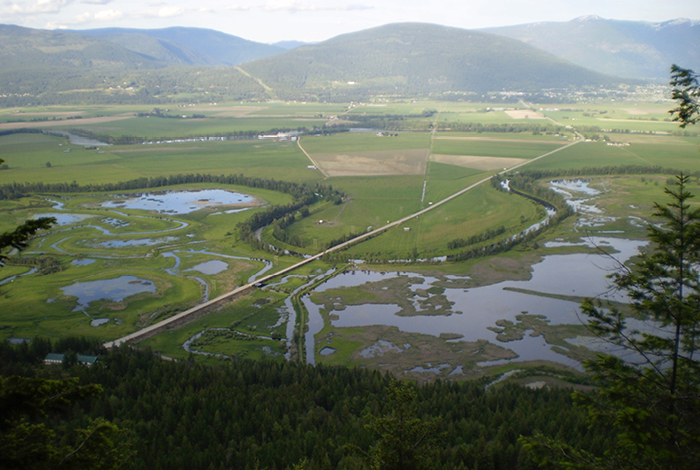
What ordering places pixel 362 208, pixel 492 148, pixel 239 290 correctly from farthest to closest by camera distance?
1. pixel 492 148
2. pixel 362 208
3. pixel 239 290

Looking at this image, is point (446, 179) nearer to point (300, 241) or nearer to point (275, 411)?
point (300, 241)

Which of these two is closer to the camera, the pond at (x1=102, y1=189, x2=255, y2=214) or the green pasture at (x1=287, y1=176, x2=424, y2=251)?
the green pasture at (x1=287, y1=176, x2=424, y2=251)

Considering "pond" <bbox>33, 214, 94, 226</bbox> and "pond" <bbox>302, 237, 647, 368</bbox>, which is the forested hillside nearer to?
"pond" <bbox>302, 237, 647, 368</bbox>

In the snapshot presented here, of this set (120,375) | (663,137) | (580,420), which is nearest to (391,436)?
(580,420)

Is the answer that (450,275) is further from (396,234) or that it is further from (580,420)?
(580,420)


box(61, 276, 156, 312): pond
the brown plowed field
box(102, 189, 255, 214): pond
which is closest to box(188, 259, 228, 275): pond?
box(61, 276, 156, 312): pond

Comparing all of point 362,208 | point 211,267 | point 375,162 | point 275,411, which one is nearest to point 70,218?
point 211,267
